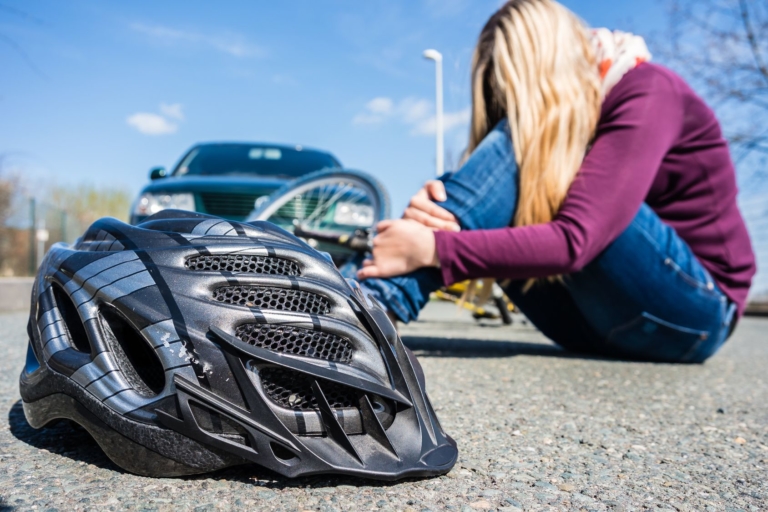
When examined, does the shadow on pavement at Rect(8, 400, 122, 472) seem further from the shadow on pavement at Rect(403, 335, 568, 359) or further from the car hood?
the car hood

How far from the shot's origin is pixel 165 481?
1195 millimetres

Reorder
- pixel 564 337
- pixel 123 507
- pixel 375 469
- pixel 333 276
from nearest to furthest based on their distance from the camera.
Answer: pixel 123 507, pixel 375 469, pixel 333 276, pixel 564 337

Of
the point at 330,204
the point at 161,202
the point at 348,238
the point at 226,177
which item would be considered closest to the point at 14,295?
the point at 161,202

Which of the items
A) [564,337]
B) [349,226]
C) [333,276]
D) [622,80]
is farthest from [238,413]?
[349,226]

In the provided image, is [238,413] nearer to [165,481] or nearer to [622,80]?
[165,481]

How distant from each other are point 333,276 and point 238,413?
355 mm

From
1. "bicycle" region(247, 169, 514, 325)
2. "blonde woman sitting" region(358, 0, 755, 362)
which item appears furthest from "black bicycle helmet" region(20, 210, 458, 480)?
"bicycle" region(247, 169, 514, 325)

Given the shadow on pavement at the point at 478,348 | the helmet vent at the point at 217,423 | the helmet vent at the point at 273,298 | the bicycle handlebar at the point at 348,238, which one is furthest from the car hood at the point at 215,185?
the helmet vent at the point at 217,423

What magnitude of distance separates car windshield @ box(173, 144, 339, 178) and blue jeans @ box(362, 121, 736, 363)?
3.67 meters

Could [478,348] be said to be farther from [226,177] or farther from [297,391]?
[226,177]

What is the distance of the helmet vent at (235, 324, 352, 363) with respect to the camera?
47.3 inches

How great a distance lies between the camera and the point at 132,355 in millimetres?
1297

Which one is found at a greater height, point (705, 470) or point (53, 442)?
point (705, 470)

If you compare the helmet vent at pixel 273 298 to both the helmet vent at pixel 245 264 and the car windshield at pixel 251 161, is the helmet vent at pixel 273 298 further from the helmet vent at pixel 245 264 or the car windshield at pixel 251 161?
the car windshield at pixel 251 161
